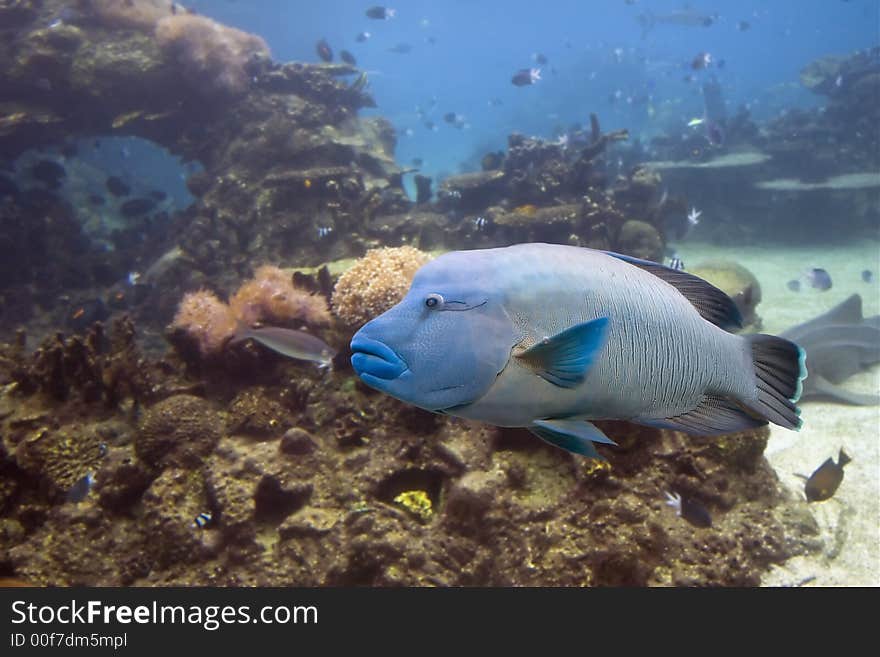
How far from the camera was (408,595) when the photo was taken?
2590 mm

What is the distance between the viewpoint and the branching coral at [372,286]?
14.4 ft

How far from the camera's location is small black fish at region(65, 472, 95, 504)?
399 centimetres

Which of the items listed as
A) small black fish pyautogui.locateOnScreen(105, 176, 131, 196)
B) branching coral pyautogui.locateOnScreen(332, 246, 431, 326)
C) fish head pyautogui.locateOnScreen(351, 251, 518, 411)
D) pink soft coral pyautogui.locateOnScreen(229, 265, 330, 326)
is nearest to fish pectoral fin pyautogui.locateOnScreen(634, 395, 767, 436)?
fish head pyautogui.locateOnScreen(351, 251, 518, 411)

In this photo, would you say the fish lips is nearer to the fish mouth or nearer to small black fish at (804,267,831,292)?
the fish mouth

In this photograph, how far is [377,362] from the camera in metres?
1.28

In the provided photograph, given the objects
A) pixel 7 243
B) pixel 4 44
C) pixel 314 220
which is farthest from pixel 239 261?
pixel 4 44

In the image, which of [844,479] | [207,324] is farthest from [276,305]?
[844,479]

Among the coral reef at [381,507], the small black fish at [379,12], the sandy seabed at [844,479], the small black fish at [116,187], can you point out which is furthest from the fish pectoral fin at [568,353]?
the small black fish at [379,12]

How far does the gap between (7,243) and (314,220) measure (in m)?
9.28

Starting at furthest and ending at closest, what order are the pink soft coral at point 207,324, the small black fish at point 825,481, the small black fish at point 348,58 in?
the small black fish at point 348,58 → the pink soft coral at point 207,324 → the small black fish at point 825,481

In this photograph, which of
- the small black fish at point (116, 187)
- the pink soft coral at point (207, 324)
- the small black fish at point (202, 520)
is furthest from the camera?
the small black fish at point (116, 187)

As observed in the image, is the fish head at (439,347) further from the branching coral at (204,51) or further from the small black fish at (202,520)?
the branching coral at (204,51)

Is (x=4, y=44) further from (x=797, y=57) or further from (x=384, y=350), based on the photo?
(x=797, y=57)

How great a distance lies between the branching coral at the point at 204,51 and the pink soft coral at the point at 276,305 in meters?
11.1
